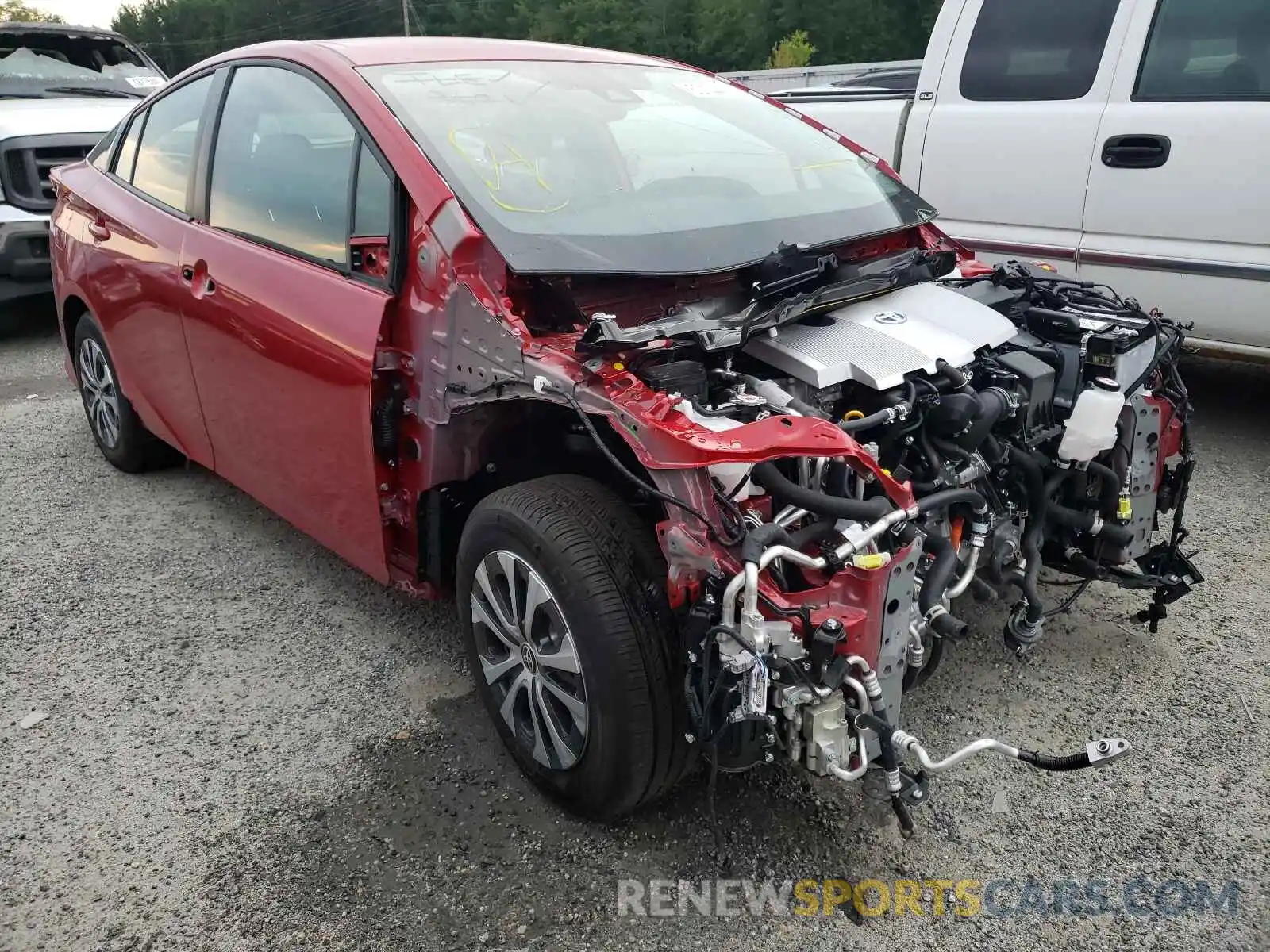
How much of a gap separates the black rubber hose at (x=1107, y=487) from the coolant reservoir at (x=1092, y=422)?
142 millimetres

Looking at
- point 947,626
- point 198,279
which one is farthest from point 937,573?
point 198,279

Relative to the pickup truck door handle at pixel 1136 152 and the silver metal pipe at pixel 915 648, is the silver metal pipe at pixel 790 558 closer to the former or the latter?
the silver metal pipe at pixel 915 648

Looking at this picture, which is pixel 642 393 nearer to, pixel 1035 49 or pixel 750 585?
pixel 750 585

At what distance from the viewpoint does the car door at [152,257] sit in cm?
361

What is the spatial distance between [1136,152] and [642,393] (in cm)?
335

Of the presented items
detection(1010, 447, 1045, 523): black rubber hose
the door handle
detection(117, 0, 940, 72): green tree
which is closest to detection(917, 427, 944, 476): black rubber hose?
detection(1010, 447, 1045, 523): black rubber hose

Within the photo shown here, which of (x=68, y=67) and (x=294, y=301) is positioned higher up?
(x=68, y=67)

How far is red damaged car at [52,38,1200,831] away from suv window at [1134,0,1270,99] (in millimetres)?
1612

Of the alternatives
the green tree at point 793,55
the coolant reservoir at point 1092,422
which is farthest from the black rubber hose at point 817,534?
the green tree at point 793,55

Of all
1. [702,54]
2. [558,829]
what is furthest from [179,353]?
[702,54]

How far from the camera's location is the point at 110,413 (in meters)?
4.52

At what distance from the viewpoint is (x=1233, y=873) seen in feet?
7.41

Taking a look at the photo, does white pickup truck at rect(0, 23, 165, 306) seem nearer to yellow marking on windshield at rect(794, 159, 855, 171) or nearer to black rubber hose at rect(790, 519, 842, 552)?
yellow marking on windshield at rect(794, 159, 855, 171)

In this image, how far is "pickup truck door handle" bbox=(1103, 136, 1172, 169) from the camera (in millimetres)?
4336
